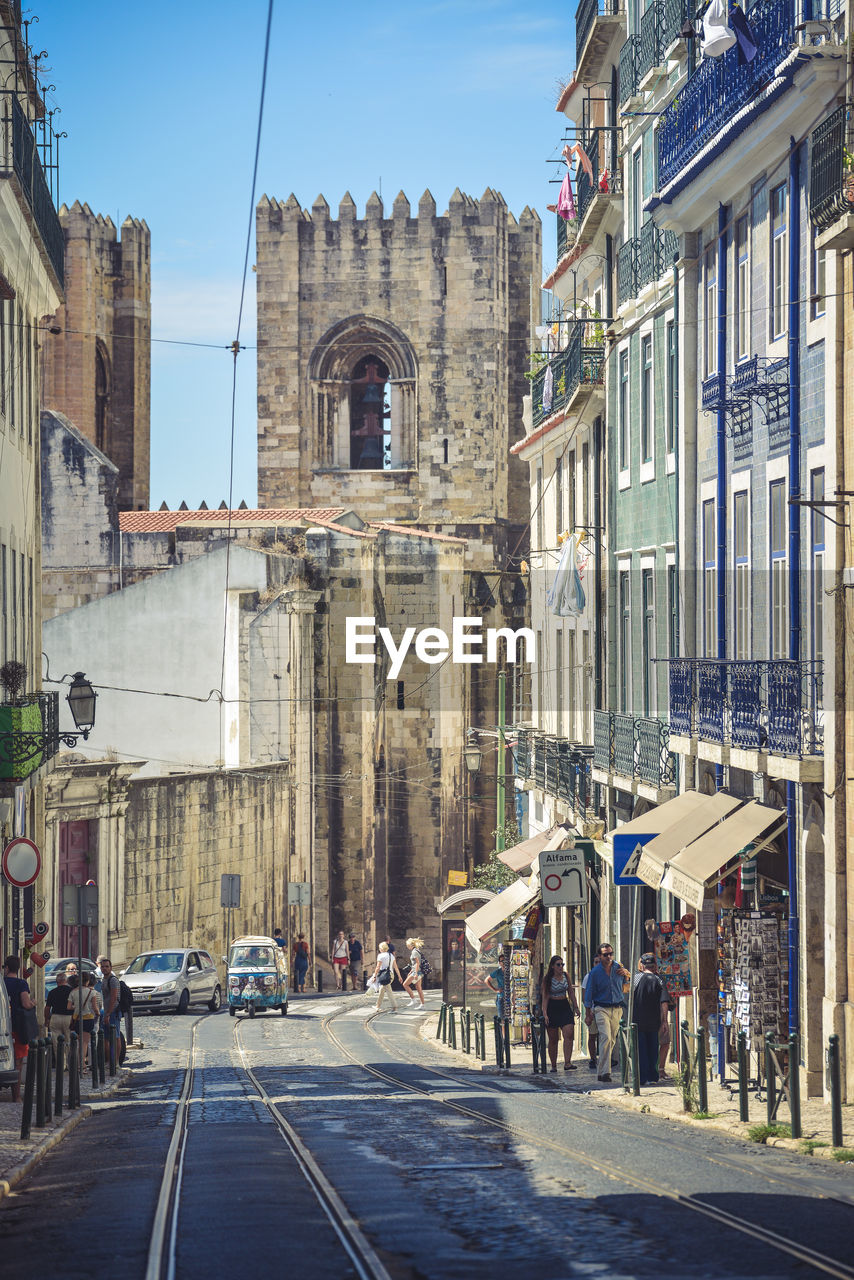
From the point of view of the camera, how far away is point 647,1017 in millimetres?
17547

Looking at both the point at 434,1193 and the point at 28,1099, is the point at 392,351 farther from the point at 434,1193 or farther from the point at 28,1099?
the point at 434,1193

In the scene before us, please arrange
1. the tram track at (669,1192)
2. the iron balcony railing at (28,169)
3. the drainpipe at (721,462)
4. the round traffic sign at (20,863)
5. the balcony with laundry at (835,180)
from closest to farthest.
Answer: the tram track at (669,1192) < the balcony with laundry at (835,180) < the round traffic sign at (20,863) < the drainpipe at (721,462) < the iron balcony railing at (28,169)

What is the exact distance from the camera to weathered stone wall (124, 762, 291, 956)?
117 ft

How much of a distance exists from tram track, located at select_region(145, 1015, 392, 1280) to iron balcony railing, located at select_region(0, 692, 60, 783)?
434cm

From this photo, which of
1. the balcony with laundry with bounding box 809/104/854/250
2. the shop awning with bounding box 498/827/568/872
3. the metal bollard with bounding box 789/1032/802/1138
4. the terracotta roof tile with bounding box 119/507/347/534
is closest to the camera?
the metal bollard with bounding box 789/1032/802/1138

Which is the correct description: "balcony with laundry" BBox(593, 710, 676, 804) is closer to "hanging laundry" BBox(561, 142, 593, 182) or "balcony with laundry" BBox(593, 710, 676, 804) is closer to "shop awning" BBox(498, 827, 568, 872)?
"shop awning" BBox(498, 827, 568, 872)

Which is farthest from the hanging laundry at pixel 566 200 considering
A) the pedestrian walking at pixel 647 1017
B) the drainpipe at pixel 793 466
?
the pedestrian walking at pixel 647 1017

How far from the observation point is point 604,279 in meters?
26.8

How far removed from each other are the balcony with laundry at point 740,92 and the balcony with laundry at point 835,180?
0.62 m

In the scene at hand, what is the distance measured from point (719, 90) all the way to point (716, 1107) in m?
9.46

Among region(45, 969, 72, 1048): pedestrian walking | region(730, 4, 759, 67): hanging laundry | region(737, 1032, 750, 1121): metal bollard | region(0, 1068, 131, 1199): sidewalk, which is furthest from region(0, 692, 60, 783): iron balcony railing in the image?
region(730, 4, 759, 67): hanging laundry

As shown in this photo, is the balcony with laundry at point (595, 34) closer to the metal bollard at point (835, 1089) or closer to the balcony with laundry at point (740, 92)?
the balcony with laundry at point (740, 92)

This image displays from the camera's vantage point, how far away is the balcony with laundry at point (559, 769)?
26.5 meters

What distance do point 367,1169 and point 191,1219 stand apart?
6.94 ft
